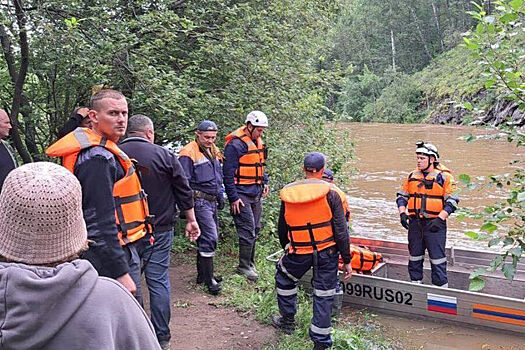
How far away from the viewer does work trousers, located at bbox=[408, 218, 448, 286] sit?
6.36 meters

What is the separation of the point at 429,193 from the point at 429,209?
0.19 m

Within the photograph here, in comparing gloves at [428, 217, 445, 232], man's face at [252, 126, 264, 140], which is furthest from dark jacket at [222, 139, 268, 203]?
gloves at [428, 217, 445, 232]

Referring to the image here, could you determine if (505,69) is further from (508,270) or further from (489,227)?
(508,270)

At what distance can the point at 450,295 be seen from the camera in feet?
19.2

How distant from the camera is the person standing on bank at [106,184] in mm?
2891

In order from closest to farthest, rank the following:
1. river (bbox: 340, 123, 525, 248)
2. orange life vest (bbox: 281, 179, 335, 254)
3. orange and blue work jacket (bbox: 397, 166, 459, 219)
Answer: orange life vest (bbox: 281, 179, 335, 254)
orange and blue work jacket (bbox: 397, 166, 459, 219)
river (bbox: 340, 123, 525, 248)

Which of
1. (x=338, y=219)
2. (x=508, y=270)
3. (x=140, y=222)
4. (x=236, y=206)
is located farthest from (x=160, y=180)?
(x=508, y=270)

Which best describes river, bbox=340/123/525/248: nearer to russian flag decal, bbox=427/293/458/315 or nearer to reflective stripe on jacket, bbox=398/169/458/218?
reflective stripe on jacket, bbox=398/169/458/218

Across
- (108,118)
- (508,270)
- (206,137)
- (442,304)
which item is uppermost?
(108,118)

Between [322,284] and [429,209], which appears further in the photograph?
[429,209]

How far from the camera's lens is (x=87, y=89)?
6242mm

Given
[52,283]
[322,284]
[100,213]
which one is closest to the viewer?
[52,283]

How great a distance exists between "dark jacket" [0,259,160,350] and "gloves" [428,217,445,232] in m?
5.41

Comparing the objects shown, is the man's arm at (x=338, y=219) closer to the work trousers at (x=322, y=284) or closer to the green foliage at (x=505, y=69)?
the work trousers at (x=322, y=284)
